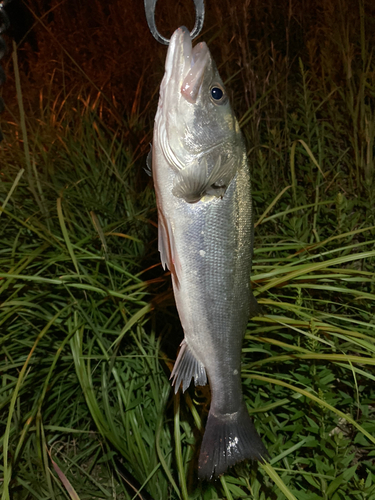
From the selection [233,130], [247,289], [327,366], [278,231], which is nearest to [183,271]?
[247,289]

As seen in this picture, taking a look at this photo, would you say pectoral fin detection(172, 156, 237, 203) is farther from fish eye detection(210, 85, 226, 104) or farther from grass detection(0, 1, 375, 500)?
grass detection(0, 1, 375, 500)

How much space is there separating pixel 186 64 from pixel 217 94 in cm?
10

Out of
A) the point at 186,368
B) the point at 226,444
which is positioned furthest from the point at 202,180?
the point at 226,444

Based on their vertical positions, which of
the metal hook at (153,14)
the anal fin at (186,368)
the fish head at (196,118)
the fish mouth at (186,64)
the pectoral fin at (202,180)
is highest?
the metal hook at (153,14)

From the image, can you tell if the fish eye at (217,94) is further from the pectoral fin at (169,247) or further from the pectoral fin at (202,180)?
the pectoral fin at (169,247)

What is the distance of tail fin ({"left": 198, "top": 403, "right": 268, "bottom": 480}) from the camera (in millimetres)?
897

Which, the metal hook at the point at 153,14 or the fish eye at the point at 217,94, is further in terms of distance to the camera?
the fish eye at the point at 217,94

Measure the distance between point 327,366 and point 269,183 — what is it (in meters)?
0.97

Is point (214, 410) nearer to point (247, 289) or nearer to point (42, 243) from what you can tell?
point (247, 289)

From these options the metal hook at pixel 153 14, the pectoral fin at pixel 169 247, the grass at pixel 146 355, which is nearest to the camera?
the metal hook at pixel 153 14

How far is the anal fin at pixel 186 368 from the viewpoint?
2.81ft

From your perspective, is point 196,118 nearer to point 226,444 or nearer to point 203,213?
point 203,213

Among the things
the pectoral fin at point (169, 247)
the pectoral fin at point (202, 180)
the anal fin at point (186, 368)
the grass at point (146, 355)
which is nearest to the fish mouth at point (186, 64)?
the pectoral fin at point (202, 180)

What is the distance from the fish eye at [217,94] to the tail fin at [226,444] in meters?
0.70
